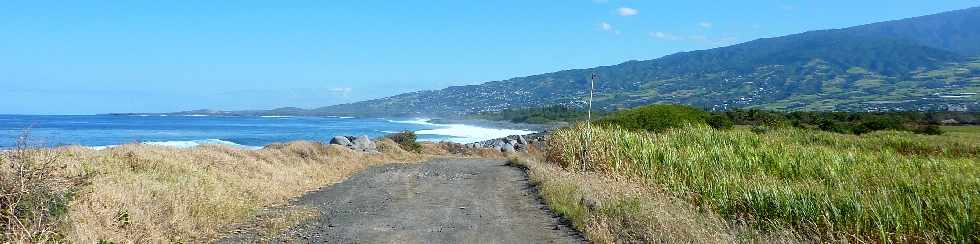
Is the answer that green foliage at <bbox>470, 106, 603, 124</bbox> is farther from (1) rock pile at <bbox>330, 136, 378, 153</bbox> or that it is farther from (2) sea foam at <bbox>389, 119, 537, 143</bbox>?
(1) rock pile at <bbox>330, 136, 378, 153</bbox>

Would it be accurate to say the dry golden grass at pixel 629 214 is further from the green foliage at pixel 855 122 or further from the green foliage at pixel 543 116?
the green foliage at pixel 543 116

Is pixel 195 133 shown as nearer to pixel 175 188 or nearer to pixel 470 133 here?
pixel 470 133

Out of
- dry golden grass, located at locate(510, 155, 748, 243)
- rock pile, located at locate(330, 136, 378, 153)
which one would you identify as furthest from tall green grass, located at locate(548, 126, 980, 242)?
rock pile, located at locate(330, 136, 378, 153)

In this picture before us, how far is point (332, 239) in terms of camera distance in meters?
10.4

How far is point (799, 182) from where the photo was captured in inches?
609

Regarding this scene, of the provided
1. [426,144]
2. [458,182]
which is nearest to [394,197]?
[458,182]

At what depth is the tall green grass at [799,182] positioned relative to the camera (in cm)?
1019

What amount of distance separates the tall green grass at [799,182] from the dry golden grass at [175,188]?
27.0ft

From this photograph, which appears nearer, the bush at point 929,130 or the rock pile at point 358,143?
the rock pile at point 358,143

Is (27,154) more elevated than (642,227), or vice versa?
(27,154)

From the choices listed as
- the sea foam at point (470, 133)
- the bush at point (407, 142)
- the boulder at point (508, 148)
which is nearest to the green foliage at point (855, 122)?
the boulder at point (508, 148)

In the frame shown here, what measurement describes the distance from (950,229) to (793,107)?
170553 millimetres

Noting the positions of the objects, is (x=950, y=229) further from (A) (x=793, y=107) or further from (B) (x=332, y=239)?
(A) (x=793, y=107)

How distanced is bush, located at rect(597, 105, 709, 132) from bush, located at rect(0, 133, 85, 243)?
1395 inches
